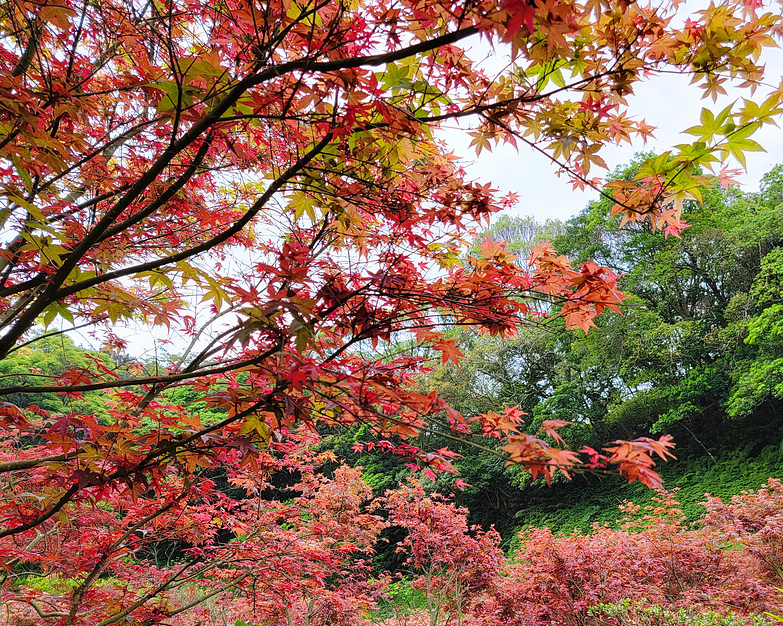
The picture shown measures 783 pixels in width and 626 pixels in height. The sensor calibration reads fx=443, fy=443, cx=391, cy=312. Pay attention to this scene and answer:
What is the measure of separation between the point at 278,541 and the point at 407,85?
146 inches

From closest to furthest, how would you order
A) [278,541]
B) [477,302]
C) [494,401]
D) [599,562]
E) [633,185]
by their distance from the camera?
[633,185], [477,302], [278,541], [599,562], [494,401]

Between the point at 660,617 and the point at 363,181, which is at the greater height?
the point at 363,181

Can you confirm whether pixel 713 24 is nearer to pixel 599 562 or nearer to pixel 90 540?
pixel 90 540

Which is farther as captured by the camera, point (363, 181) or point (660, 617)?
point (660, 617)

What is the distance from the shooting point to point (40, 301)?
1020 millimetres

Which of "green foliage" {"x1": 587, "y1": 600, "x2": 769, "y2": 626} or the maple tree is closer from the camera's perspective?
the maple tree

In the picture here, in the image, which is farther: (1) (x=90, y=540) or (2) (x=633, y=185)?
(1) (x=90, y=540)

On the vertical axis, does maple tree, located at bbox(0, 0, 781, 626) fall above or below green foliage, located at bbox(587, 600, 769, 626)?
above

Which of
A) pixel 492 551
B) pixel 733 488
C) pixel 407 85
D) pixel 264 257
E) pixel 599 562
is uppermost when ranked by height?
pixel 264 257

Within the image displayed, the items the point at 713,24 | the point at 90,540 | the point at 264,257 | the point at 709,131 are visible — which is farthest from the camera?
the point at 90,540

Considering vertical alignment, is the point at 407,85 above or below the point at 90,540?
above

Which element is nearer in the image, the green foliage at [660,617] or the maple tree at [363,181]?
the maple tree at [363,181]

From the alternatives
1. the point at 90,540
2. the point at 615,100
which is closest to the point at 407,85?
the point at 615,100

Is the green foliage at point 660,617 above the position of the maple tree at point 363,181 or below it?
below
